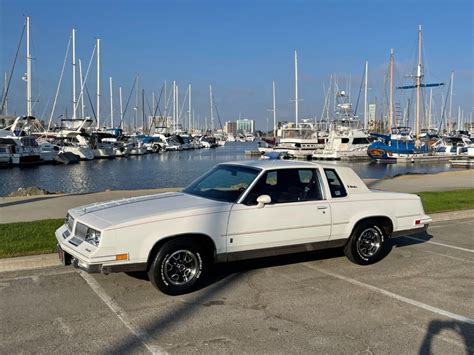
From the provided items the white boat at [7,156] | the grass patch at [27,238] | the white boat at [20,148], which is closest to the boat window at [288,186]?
the grass patch at [27,238]

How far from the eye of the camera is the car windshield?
6785mm

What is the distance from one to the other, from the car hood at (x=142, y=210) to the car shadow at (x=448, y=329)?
273 centimetres

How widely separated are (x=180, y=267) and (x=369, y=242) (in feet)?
10.2

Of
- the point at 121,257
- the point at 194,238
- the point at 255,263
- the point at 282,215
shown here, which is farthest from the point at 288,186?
the point at 121,257

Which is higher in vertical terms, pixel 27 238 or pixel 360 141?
pixel 360 141

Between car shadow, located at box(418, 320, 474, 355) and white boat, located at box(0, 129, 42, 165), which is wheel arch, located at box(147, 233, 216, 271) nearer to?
car shadow, located at box(418, 320, 474, 355)

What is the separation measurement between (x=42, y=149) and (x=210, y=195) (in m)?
50.5

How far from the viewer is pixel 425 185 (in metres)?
19.9

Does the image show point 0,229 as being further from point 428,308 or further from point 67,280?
point 428,308

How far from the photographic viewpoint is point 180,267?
6.06 meters

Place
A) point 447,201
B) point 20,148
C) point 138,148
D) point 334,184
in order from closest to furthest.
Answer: point 334,184, point 447,201, point 20,148, point 138,148

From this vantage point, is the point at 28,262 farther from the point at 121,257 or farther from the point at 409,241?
the point at 409,241

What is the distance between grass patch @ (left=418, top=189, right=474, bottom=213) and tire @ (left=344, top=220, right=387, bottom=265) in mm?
4977

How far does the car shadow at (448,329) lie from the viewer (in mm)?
4578
